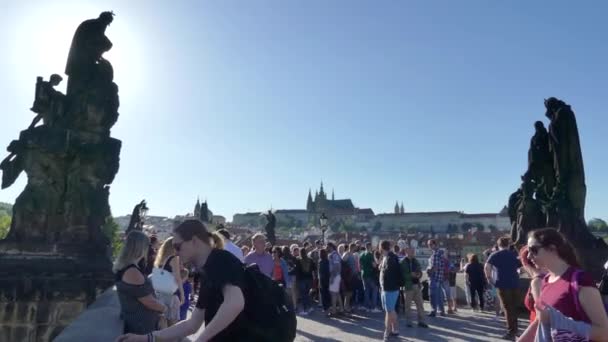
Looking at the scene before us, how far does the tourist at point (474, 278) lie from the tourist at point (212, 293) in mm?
10624

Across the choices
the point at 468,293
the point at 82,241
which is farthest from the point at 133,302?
the point at 468,293

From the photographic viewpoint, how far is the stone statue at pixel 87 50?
7.53 m

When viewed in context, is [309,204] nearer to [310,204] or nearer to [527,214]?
[310,204]

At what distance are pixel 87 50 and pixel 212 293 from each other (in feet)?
20.7

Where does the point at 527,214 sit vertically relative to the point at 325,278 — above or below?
above

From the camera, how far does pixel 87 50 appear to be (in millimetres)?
7684

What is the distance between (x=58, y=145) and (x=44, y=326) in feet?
7.59

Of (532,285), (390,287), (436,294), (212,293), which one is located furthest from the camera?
(436,294)

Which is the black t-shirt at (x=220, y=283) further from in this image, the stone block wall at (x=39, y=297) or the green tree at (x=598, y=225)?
the green tree at (x=598, y=225)

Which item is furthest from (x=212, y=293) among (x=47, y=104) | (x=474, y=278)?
(x=474, y=278)

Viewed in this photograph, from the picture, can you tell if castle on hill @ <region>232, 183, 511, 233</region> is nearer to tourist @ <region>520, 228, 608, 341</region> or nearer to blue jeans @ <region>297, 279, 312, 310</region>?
blue jeans @ <region>297, 279, 312, 310</region>

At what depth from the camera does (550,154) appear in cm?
1079

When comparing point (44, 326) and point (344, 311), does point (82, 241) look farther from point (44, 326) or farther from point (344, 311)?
point (344, 311)

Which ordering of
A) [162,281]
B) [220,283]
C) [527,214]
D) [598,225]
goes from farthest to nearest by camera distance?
[598,225]
[527,214]
[162,281]
[220,283]
